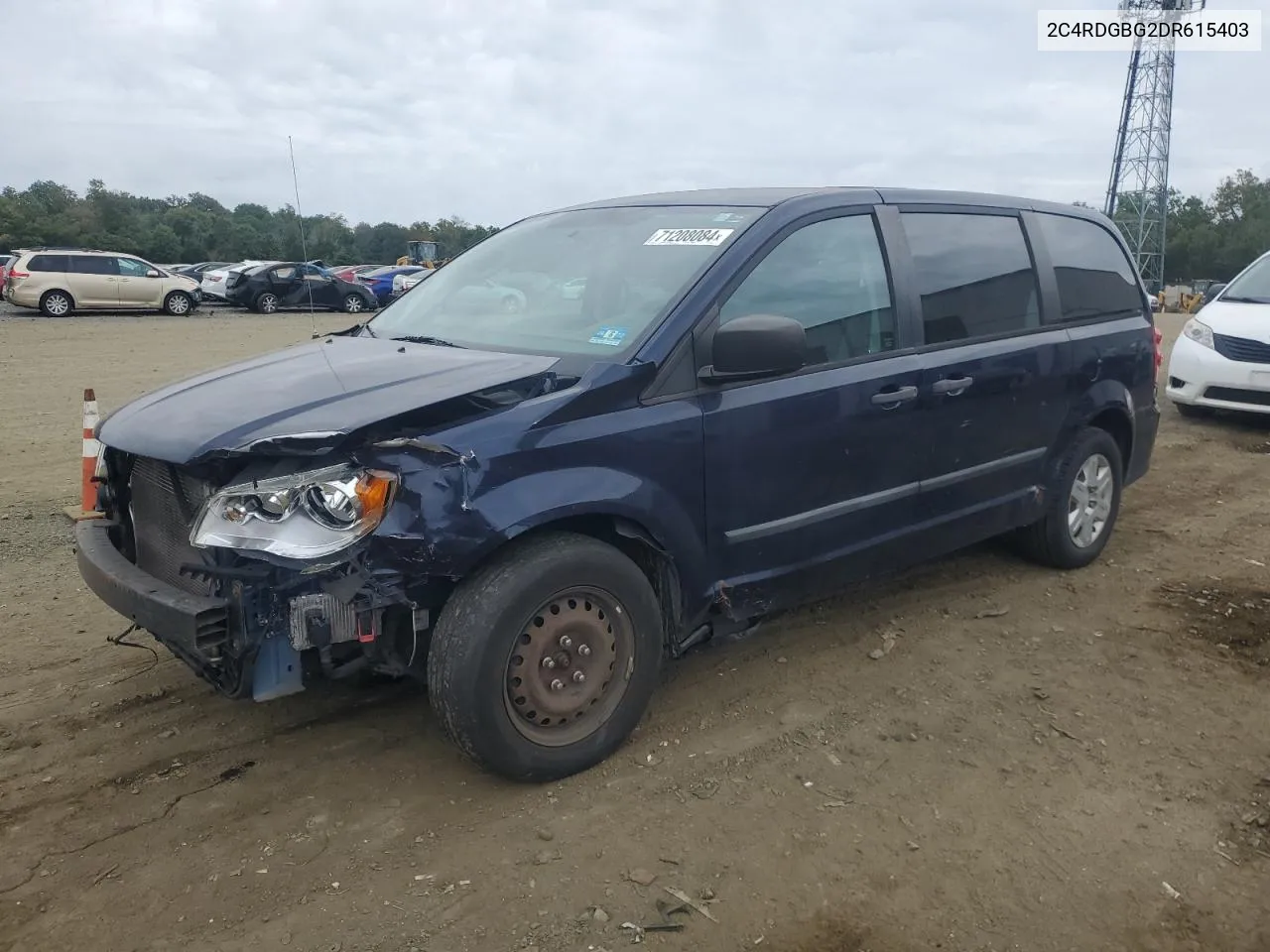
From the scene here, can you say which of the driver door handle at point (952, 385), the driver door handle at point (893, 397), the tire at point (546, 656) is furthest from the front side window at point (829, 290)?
the tire at point (546, 656)

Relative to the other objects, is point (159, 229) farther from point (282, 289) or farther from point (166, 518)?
point (166, 518)

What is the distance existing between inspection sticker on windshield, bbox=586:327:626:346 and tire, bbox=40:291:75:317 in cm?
2367

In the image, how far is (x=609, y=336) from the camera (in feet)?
11.2

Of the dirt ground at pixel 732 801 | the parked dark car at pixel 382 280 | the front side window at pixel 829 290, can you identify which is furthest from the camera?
the parked dark car at pixel 382 280

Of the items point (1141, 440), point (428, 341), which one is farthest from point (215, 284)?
point (1141, 440)

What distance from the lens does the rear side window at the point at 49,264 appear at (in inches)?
886

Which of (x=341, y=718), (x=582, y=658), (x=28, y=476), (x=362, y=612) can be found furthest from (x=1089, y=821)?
(x=28, y=476)

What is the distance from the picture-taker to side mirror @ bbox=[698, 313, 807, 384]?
10.6 feet

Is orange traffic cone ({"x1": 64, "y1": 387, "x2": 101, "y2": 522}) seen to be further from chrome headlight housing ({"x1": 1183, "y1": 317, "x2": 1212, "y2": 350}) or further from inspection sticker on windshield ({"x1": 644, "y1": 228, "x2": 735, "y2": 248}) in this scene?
chrome headlight housing ({"x1": 1183, "y1": 317, "x2": 1212, "y2": 350})

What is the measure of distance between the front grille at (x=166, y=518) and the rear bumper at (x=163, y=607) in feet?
0.24

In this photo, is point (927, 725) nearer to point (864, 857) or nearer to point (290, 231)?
point (864, 857)

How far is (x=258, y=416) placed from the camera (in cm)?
291

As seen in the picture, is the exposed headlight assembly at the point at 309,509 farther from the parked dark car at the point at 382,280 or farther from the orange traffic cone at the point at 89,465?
the parked dark car at the point at 382,280

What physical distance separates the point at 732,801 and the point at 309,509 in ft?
5.16
